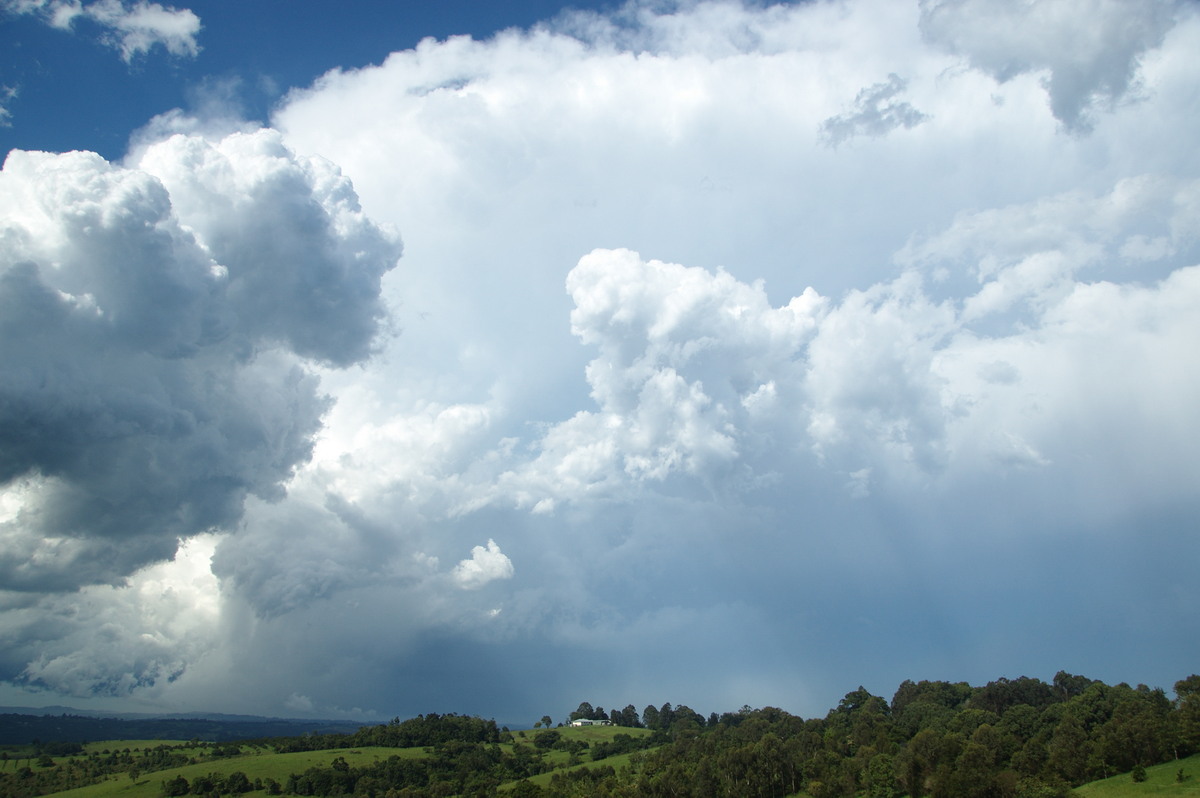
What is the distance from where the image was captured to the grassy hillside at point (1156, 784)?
87.6 metres

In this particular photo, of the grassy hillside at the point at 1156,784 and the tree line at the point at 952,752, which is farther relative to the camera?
the tree line at the point at 952,752

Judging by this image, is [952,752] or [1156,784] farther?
[952,752]

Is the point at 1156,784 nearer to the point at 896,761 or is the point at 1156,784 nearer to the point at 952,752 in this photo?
the point at 952,752

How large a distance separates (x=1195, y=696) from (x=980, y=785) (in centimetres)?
4221

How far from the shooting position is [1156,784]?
91.8 m

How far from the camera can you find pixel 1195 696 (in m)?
110

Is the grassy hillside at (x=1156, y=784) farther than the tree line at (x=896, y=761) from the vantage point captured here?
No

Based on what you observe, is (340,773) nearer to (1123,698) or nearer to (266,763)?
(266,763)

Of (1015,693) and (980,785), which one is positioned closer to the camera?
(980,785)

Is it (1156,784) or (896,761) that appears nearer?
(1156,784)

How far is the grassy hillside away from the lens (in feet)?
287

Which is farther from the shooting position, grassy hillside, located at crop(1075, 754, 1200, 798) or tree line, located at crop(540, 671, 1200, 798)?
tree line, located at crop(540, 671, 1200, 798)

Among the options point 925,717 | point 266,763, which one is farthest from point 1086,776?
point 266,763

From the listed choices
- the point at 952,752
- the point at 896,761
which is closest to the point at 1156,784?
the point at 952,752
